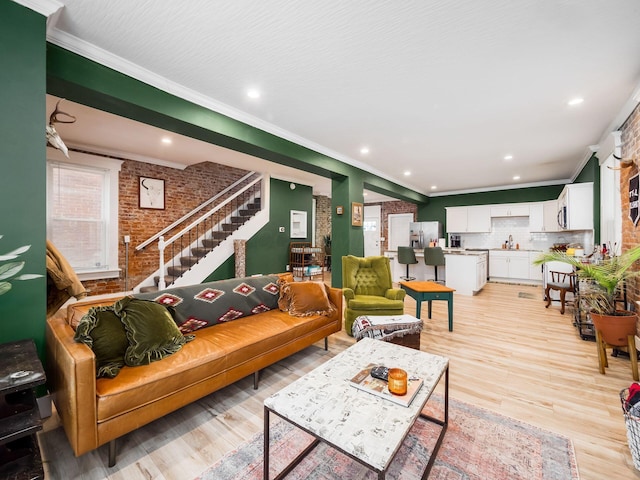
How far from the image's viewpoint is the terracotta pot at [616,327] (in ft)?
8.48

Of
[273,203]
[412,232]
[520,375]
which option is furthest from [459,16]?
[412,232]

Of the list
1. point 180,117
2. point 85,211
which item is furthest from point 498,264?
point 85,211

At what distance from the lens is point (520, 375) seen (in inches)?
106

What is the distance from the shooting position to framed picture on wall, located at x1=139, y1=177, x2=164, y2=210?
562 centimetres

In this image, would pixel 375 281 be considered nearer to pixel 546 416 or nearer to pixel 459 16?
pixel 546 416

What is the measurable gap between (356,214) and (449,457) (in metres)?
4.17

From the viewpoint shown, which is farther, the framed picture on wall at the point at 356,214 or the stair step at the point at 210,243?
the stair step at the point at 210,243

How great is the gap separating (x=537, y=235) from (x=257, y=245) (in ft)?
23.7

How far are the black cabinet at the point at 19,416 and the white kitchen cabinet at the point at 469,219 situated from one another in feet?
29.0

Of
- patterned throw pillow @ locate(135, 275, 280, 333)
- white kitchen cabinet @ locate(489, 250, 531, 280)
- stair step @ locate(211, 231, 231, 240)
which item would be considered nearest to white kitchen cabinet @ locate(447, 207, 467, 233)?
white kitchen cabinet @ locate(489, 250, 531, 280)

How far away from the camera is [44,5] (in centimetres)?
180

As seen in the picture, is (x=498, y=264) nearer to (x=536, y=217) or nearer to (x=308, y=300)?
(x=536, y=217)

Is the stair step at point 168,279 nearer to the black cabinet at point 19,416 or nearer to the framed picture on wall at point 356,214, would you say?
the framed picture on wall at point 356,214

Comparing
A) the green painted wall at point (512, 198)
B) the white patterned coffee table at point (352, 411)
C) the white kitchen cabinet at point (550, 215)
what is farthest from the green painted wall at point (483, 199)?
the white patterned coffee table at point (352, 411)
